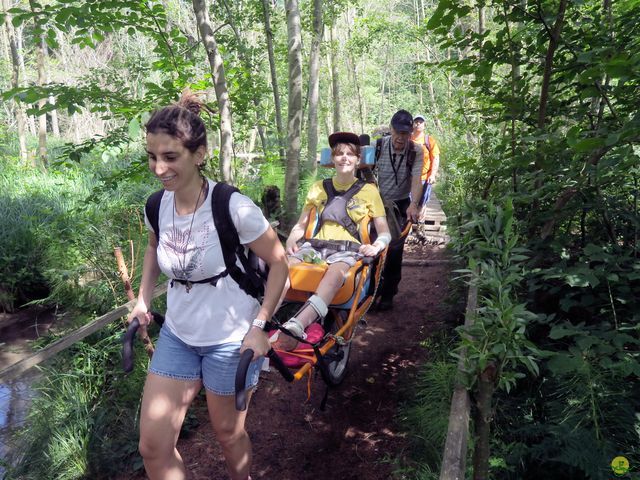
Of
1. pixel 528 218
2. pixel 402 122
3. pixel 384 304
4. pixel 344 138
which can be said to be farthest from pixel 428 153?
pixel 528 218

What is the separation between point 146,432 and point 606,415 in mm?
2300

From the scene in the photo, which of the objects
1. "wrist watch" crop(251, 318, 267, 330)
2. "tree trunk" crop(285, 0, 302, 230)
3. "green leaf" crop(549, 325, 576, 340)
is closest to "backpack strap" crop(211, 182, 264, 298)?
"wrist watch" crop(251, 318, 267, 330)

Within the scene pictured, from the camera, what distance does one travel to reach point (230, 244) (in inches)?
83.1

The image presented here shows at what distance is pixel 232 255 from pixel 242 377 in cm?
58

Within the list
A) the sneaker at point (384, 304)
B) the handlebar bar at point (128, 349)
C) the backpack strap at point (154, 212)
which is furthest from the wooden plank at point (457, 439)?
the sneaker at point (384, 304)

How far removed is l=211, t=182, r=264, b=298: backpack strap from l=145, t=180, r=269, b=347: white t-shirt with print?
0.07ft

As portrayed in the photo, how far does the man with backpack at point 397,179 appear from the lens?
4977 mm

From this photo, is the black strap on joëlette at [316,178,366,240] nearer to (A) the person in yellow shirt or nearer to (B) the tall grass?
(A) the person in yellow shirt

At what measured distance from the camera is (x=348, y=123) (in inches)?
1355

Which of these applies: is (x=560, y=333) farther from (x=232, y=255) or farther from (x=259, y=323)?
(x=232, y=255)

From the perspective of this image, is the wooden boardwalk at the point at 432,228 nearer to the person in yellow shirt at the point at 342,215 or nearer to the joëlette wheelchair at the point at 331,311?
the person in yellow shirt at the point at 342,215

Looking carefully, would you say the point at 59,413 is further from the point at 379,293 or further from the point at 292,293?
the point at 379,293

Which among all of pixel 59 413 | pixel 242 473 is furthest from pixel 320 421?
pixel 59 413

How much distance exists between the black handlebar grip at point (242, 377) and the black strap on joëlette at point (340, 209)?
2.21 meters
